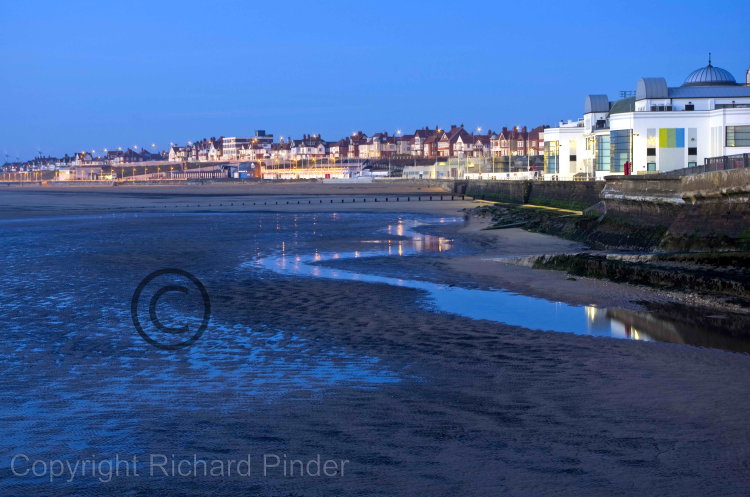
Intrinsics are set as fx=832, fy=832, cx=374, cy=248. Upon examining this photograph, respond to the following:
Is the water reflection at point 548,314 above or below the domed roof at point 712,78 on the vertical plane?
below

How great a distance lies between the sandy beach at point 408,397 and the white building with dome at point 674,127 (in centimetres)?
4157

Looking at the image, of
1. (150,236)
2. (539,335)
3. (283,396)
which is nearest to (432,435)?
(283,396)

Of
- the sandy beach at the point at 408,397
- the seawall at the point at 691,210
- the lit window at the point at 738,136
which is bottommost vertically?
the sandy beach at the point at 408,397

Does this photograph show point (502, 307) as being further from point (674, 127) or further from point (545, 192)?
point (674, 127)

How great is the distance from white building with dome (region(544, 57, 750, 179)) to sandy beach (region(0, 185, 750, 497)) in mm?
41574

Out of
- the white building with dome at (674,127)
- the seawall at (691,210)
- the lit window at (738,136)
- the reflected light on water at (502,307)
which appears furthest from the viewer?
the white building with dome at (674,127)

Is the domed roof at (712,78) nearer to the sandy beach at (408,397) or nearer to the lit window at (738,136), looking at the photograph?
the lit window at (738,136)

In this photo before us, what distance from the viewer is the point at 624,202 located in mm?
31938

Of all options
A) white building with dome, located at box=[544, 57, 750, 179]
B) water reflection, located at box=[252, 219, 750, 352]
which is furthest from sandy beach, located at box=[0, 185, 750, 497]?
white building with dome, located at box=[544, 57, 750, 179]

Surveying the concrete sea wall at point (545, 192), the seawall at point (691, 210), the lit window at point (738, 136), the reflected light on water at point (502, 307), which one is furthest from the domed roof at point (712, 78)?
the reflected light on water at point (502, 307)

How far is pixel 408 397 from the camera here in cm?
995

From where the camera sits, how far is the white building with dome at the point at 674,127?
185 feet

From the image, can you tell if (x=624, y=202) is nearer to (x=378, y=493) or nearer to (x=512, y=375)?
(x=512, y=375)

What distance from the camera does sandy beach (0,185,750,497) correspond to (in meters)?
7.36
